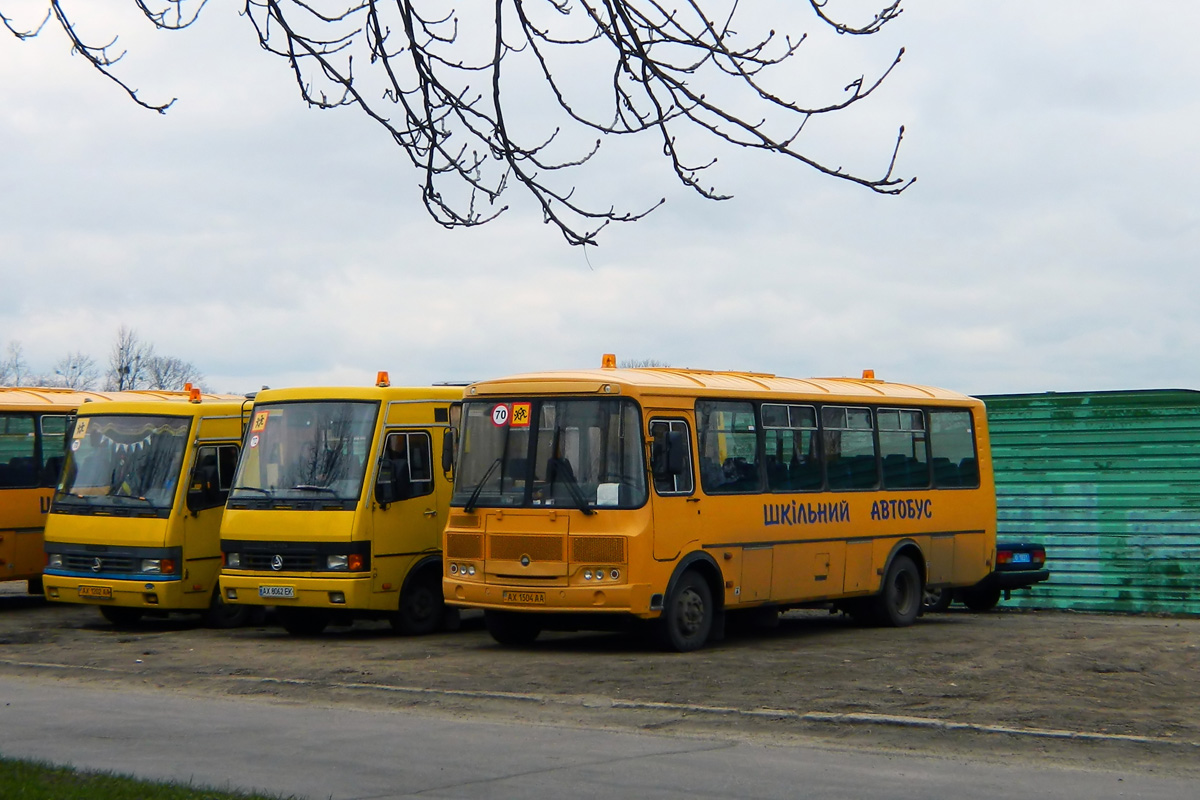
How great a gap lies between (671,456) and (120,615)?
8209mm

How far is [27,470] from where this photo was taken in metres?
20.9

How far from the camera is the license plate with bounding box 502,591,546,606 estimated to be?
1518cm

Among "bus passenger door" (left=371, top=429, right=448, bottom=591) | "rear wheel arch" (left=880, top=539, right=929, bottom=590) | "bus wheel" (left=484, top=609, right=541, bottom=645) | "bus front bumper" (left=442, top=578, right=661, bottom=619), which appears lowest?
"bus wheel" (left=484, top=609, right=541, bottom=645)

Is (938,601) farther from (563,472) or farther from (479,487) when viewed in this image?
(479,487)

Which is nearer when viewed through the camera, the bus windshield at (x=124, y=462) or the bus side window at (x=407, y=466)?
the bus side window at (x=407, y=466)

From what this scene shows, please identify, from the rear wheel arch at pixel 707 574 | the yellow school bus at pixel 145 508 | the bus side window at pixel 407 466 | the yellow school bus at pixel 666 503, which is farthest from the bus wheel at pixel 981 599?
the yellow school bus at pixel 145 508

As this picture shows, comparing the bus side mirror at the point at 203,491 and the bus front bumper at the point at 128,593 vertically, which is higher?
the bus side mirror at the point at 203,491

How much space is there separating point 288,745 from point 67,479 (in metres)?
9.82

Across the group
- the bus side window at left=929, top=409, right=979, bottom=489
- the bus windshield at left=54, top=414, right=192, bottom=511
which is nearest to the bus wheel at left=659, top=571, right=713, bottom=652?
the bus side window at left=929, top=409, right=979, bottom=489

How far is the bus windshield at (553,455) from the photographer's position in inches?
595

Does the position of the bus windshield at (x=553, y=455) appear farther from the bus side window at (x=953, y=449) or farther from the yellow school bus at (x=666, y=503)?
the bus side window at (x=953, y=449)

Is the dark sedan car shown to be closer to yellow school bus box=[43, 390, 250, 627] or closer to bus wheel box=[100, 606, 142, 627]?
yellow school bus box=[43, 390, 250, 627]

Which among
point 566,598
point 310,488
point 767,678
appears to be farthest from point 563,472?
point 310,488

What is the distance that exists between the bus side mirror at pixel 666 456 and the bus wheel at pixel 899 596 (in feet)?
14.2
